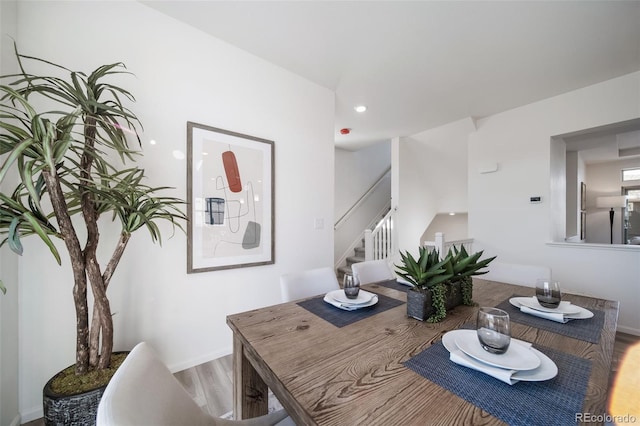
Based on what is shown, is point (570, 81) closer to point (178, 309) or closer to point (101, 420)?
point (101, 420)

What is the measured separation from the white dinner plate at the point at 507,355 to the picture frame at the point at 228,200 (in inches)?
65.9

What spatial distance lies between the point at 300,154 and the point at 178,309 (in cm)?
168

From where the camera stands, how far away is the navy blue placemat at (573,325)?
903mm

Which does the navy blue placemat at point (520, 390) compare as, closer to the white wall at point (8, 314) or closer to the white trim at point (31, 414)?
the white wall at point (8, 314)

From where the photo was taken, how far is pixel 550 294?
3.65 feet

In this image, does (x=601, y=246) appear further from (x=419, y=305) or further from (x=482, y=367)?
(x=482, y=367)

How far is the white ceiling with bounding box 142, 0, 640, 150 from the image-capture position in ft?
5.50

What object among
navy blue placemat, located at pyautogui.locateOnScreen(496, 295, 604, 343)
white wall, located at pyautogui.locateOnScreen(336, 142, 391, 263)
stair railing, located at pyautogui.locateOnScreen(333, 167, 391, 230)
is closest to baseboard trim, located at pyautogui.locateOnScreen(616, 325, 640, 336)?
navy blue placemat, located at pyautogui.locateOnScreen(496, 295, 604, 343)

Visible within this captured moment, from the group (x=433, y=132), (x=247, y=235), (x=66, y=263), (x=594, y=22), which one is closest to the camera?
(x=66, y=263)

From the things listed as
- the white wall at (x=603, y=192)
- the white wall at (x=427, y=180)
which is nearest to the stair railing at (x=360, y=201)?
the white wall at (x=427, y=180)

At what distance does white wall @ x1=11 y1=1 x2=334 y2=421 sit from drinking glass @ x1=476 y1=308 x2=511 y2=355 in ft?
5.80

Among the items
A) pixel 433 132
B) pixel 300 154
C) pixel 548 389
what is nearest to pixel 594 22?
pixel 433 132

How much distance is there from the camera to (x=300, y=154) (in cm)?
245

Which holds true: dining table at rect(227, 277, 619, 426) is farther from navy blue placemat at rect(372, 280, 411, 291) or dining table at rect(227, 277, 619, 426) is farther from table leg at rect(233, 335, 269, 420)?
navy blue placemat at rect(372, 280, 411, 291)
